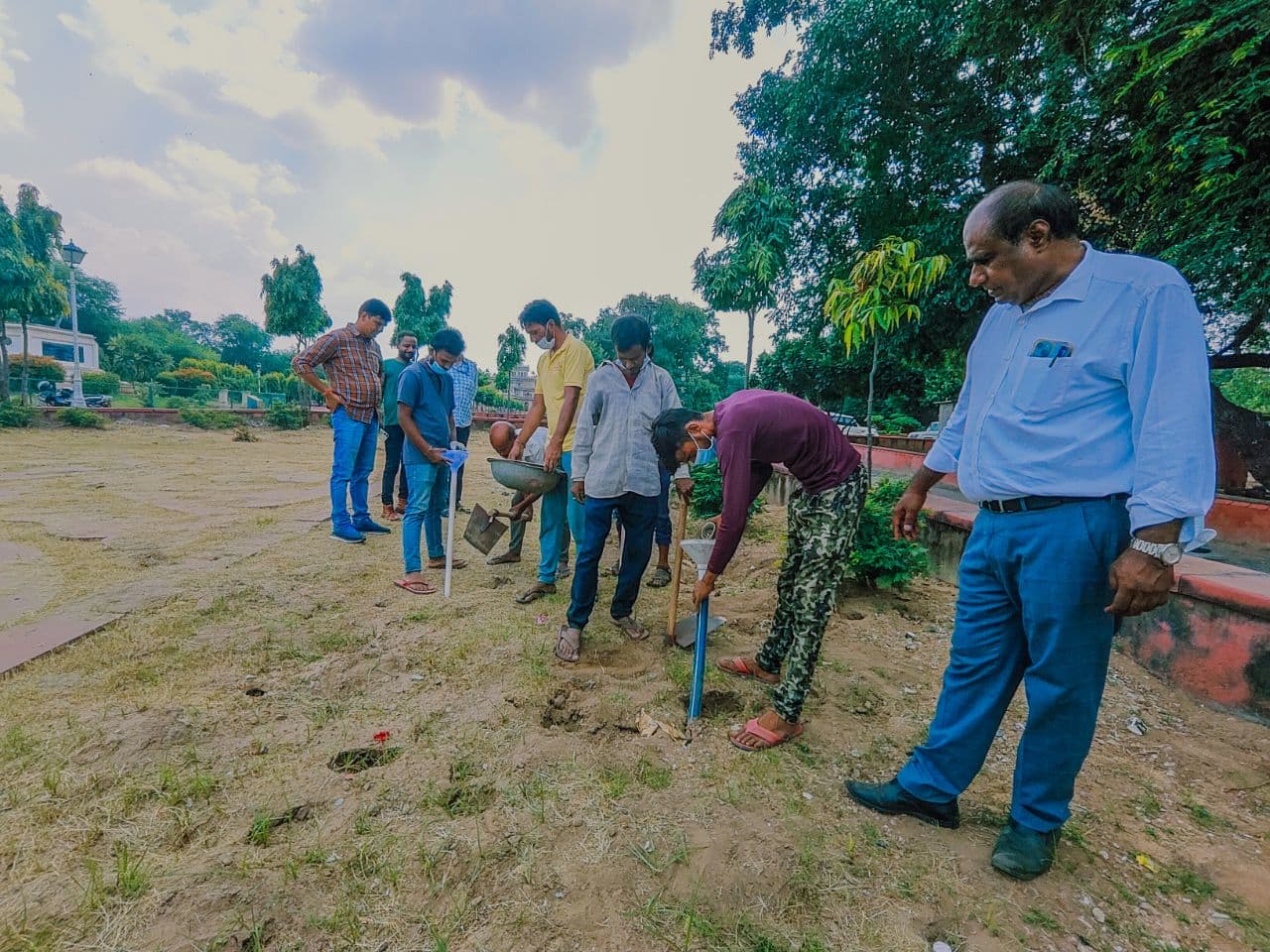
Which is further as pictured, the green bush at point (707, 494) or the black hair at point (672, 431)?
the green bush at point (707, 494)

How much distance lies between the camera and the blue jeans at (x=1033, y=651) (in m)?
1.32

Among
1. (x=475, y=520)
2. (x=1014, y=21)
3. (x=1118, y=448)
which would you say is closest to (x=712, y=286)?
(x=1014, y=21)

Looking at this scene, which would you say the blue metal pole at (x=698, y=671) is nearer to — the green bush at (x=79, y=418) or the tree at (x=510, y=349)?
the green bush at (x=79, y=418)

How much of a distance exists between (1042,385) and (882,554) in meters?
2.14

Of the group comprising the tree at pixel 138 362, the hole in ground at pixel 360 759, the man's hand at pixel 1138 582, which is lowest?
the hole in ground at pixel 360 759

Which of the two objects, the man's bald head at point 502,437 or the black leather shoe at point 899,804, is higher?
the man's bald head at point 502,437

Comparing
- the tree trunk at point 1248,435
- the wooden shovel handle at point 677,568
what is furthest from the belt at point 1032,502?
the tree trunk at point 1248,435

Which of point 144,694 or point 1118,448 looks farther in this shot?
point 144,694

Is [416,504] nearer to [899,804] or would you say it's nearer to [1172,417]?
[899,804]

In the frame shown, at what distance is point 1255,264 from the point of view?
187 inches

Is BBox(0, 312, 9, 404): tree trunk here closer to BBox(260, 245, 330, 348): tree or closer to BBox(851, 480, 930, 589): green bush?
BBox(260, 245, 330, 348): tree

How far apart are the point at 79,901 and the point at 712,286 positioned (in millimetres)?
11596

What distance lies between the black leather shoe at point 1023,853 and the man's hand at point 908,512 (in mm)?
881

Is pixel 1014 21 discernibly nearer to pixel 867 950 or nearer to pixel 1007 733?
pixel 1007 733
